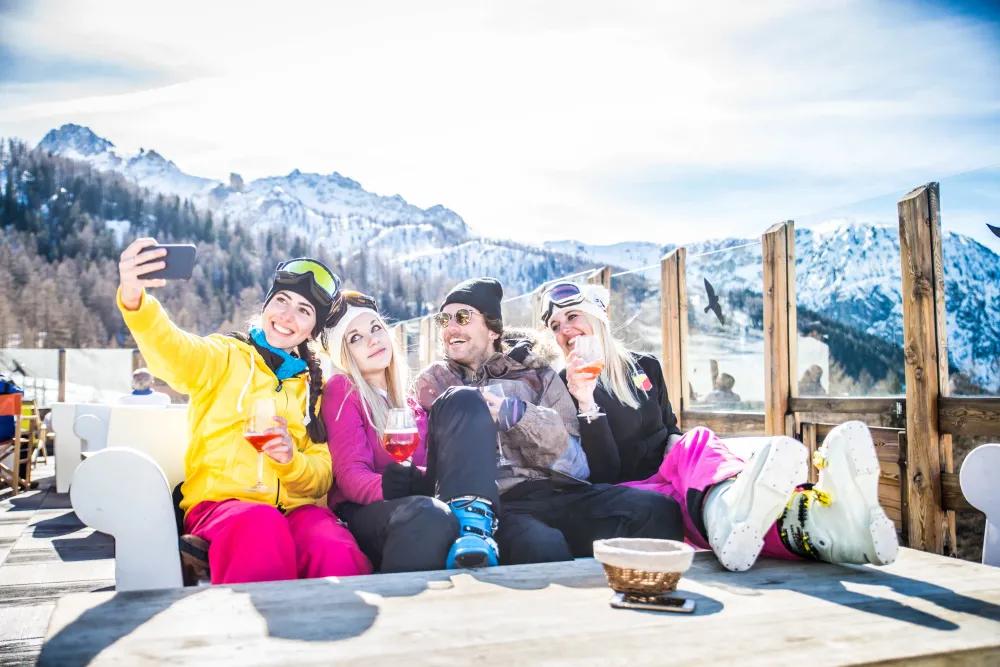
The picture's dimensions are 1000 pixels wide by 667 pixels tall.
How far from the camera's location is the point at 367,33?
7.86 m

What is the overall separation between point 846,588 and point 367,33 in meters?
7.28

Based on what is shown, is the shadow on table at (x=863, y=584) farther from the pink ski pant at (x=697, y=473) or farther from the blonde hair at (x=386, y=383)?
the blonde hair at (x=386, y=383)

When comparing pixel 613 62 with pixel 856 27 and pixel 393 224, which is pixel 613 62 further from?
pixel 393 224

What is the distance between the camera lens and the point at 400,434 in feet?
7.81

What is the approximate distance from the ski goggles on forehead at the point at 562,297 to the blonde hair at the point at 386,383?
63cm

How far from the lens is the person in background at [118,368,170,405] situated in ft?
26.4

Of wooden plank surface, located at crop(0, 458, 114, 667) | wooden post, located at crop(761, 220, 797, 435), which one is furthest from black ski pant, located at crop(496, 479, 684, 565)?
wooden post, located at crop(761, 220, 797, 435)

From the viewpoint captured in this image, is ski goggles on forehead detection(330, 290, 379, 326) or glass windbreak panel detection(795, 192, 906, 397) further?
glass windbreak panel detection(795, 192, 906, 397)

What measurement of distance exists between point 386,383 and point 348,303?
1.04 ft

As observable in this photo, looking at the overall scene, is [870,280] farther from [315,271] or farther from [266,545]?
[266,545]

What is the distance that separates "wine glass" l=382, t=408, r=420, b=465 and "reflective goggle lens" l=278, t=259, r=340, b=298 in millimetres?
595

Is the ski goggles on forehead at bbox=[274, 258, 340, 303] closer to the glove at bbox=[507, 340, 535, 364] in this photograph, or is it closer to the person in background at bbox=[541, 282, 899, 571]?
the glove at bbox=[507, 340, 535, 364]

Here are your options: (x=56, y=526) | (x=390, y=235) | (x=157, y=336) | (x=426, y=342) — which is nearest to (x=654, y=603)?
(x=157, y=336)

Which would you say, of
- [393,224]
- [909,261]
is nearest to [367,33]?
[909,261]
